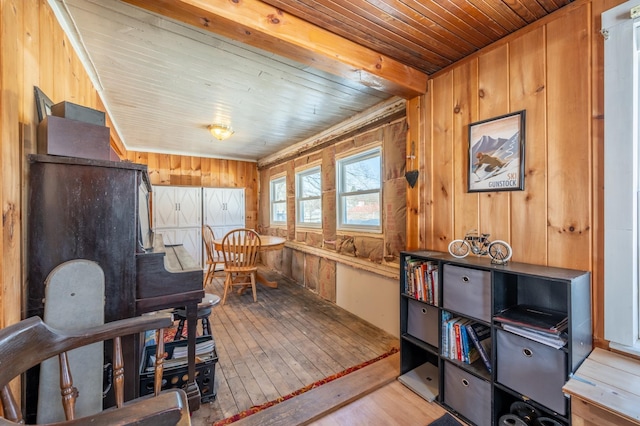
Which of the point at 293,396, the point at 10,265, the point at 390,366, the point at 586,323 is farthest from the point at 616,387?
the point at 10,265

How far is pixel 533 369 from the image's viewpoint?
4.29 feet

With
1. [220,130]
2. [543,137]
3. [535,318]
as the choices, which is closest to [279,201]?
[220,130]

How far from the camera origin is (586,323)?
1.31 metres

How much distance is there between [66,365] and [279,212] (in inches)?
176

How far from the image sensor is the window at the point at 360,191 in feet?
9.77

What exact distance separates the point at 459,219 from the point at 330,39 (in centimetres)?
146

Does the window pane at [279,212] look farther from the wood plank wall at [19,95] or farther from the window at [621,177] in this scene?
the window at [621,177]

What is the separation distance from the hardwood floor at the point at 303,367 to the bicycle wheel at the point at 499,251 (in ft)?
3.34

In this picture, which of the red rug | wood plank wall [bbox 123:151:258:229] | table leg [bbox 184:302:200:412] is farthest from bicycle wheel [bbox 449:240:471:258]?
wood plank wall [bbox 123:151:258:229]

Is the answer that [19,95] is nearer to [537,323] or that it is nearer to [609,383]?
[537,323]

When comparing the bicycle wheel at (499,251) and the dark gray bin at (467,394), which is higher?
the bicycle wheel at (499,251)

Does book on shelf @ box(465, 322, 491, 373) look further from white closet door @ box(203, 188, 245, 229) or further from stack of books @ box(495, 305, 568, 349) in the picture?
white closet door @ box(203, 188, 245, 229)

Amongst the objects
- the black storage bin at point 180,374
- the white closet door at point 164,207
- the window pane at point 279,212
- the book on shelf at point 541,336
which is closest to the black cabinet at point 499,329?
the book on shelf at point 541,336

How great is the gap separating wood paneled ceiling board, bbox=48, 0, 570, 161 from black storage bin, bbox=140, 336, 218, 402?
1925 mm
